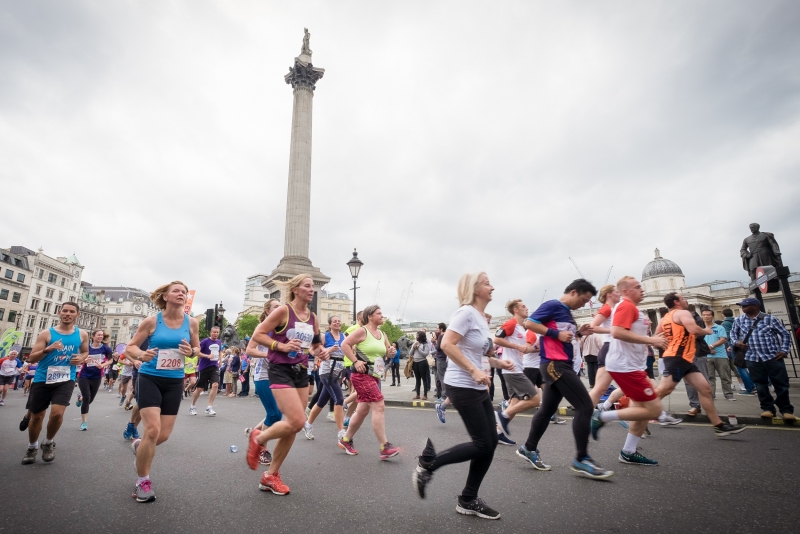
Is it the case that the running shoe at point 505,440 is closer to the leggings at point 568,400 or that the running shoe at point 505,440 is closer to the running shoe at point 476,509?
the leggings at point 568,400

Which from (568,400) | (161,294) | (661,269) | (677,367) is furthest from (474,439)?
(661,269)

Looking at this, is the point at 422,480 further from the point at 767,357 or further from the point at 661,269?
the point at 661,269

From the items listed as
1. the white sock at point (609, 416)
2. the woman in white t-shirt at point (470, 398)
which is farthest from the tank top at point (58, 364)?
the white sock at point (609, 416)

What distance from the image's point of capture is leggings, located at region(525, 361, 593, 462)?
4285 millimetres

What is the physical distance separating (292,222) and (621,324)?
1260 inches

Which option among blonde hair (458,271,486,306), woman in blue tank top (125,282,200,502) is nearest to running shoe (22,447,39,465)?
woman in blue tank top (125,282,200,502)

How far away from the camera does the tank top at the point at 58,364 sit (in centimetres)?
546

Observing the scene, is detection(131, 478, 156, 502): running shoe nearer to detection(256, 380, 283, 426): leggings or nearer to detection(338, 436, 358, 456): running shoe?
detection(256, 380, 283, 426): leggings

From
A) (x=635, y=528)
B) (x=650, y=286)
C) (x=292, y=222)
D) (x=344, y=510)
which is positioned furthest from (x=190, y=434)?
(x=650, y=286)

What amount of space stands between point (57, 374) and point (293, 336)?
3635 mm

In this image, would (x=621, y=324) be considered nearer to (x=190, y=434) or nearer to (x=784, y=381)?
(x=784, y=381)

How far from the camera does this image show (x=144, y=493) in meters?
3.75

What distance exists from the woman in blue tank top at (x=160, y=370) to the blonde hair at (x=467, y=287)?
2.86 meters

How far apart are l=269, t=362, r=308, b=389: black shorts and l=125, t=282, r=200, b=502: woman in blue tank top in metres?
0.94
